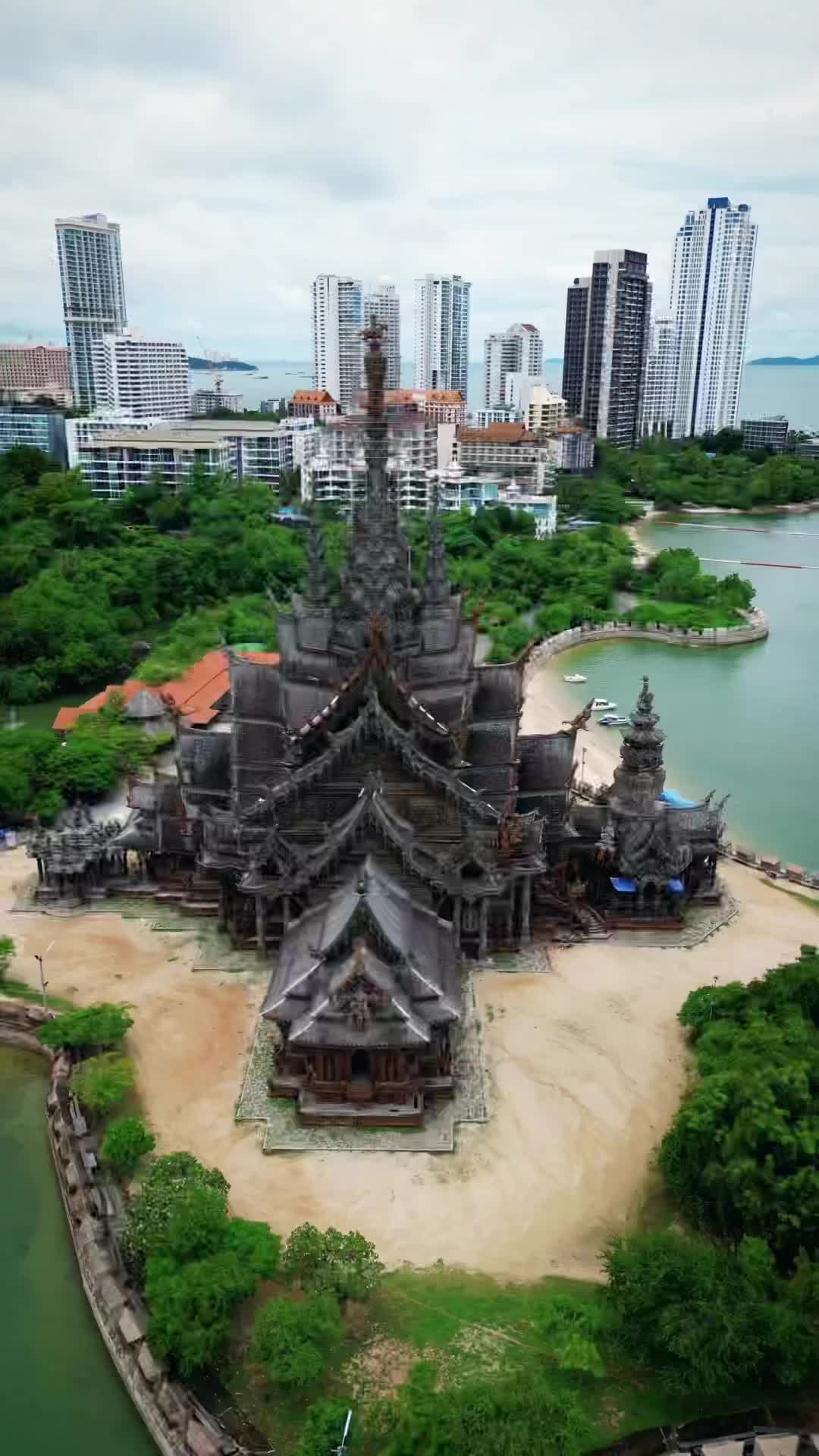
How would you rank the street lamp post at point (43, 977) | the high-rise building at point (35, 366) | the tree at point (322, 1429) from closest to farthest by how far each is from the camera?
1. the tree at point (322, 1429)
2. the street lamp post at point (43, 977)
3. the high-rise building at point (35, 366)

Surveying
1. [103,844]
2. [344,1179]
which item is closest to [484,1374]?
[344,1179]

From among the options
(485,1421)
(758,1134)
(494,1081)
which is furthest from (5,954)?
(758,1134)

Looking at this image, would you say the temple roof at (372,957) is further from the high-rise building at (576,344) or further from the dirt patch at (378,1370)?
the high-rise building at (576,344)

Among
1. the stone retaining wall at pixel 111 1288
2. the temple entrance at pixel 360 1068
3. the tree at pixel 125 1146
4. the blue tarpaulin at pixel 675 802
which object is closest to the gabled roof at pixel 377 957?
the temple entrance at pixel 360 1068

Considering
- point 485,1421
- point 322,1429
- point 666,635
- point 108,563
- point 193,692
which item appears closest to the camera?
point 485,1421

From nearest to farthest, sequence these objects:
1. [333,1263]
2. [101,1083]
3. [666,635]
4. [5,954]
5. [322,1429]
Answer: [322,1429] < [333,1263] < [101,1083] < [5,954] < [666,635]

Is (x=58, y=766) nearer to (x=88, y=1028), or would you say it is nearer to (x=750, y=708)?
(x=88, y=1028)
